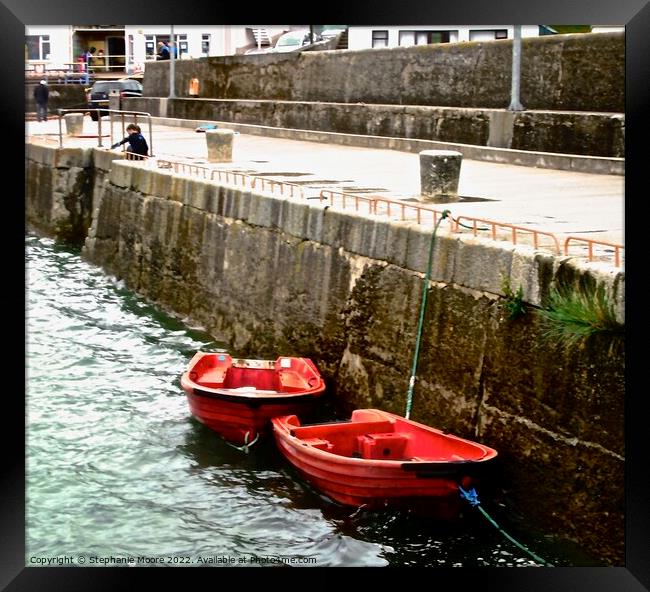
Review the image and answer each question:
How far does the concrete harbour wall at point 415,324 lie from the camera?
8.36 metres

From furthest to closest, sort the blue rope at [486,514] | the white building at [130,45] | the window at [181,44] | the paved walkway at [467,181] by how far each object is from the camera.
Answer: the window at [181,44]
the white building at [130,45]
the paved walkway at [467,181]
the blue rope at [486,514]

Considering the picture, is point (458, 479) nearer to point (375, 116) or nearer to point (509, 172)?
point (509, 172)

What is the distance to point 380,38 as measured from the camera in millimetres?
32562

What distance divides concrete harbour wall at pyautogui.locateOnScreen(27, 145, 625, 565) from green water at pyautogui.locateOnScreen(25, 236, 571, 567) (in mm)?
622

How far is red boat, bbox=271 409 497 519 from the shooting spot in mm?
8906

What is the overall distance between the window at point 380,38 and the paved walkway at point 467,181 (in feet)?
29.9

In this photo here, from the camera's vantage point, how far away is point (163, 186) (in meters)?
17.5

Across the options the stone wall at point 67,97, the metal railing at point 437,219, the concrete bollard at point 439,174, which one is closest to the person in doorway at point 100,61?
the stone wall at point 67,97

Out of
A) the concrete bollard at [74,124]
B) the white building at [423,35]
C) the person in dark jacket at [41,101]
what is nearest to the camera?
the white building at [423,35]

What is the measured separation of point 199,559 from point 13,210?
360 centimetres

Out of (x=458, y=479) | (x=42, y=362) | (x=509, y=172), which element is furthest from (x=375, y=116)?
(x=458, y=479)

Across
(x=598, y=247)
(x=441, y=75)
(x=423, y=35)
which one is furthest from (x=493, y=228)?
(x=423, y=35)
